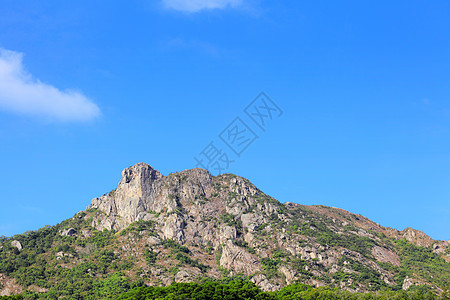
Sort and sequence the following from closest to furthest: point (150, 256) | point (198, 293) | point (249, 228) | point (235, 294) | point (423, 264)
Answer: point (198, 293), point (235, 294), point (150, 256), point (423, 264), point (249, 228)

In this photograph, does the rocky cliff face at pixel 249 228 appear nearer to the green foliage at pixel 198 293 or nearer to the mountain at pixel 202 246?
the mountain at pixel 202 246

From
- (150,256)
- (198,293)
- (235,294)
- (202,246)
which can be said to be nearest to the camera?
(198,293)

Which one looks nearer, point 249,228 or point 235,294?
point 235,294

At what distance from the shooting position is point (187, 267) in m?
144

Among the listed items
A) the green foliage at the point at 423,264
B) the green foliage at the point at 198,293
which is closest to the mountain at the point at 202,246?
the green foliage at the point at 423,264

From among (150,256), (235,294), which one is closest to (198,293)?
(235,294)

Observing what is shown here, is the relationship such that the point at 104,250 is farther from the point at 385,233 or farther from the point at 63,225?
the point at 385,233

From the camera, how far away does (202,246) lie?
159750mm

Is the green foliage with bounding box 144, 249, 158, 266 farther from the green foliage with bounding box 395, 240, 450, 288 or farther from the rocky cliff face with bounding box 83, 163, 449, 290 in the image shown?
the green foliage with bounding box 395, 240, 450, 288

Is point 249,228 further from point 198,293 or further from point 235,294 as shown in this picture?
point 198,293

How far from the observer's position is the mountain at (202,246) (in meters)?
138

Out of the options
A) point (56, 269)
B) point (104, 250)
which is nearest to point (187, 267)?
point (104, 250)

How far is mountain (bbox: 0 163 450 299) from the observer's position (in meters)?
138

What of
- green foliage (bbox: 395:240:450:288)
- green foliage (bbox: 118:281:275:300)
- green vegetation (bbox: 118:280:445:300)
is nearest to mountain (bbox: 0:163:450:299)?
green foliage (bbox: 395:240:450:288)
